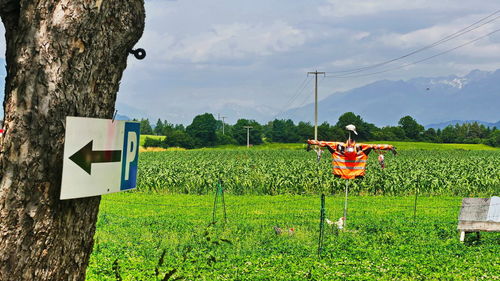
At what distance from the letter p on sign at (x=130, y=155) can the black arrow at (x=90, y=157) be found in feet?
0.29

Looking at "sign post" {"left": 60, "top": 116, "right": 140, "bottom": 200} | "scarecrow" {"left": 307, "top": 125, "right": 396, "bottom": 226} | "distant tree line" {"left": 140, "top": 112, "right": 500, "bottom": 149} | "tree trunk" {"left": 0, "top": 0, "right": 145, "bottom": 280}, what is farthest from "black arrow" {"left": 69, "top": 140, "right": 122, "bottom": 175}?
"distant tree line" {"left": 140, "top": 112, "right": 500, "bottom": 149}

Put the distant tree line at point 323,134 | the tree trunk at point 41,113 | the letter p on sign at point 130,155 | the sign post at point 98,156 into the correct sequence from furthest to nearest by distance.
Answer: the distant tree line at point 323,134, the letter p on sign at point 130,155, the sign post at point 98,156, the tree trunk at point 41,113

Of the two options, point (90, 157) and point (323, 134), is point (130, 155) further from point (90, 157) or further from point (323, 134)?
point (323, 134)

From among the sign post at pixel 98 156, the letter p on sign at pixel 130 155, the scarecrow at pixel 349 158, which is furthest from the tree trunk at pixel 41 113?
the scarecrow at pixel 349 158

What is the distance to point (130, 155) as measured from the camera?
350 cm

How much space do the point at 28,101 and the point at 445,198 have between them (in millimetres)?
23301

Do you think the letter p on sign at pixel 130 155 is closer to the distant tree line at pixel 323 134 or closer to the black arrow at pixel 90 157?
the black arrow at pixel 90 157

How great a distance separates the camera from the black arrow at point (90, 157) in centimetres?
300

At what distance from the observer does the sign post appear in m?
2.94

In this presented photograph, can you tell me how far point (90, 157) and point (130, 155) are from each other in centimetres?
41

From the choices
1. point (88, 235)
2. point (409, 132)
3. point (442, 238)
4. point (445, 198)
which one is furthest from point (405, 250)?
point (409, 132)

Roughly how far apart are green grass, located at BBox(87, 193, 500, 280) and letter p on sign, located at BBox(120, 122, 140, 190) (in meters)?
1.17

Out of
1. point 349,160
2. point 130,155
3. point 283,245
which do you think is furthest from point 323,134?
point 130,155

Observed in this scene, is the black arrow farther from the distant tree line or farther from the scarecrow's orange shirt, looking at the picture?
the distant tree line
